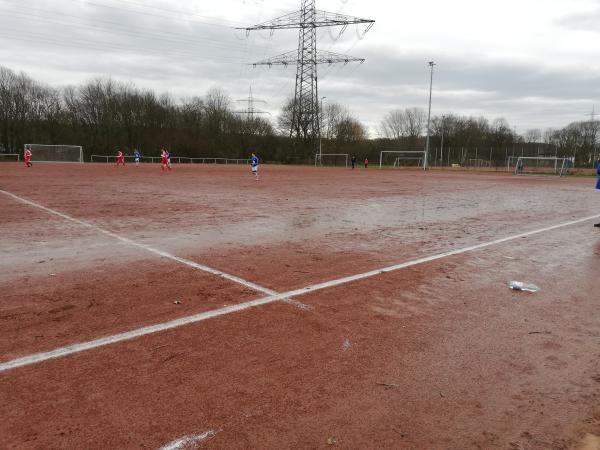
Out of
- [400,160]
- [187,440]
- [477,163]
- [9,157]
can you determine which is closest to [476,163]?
[477,163]

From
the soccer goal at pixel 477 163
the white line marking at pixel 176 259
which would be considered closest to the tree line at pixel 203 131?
the soccer goal at pixel 477 163

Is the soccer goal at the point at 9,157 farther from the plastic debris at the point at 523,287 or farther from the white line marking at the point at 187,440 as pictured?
the white line marking at the point at 187,440

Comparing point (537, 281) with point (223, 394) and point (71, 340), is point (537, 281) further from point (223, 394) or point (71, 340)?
point (71, 340)

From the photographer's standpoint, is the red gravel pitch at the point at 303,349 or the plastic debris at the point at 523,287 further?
the plastic debris at the point at 523,287

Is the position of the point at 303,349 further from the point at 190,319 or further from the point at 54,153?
the point at 54,153

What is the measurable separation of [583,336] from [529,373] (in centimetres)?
119

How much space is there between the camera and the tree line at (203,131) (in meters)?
66.6

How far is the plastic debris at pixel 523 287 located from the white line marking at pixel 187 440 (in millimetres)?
4658

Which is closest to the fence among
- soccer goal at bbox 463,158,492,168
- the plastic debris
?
soccer goal at bbox 463,158,492,168

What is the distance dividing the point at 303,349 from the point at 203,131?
83.5m

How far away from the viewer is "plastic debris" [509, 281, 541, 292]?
227 inches

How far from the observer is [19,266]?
6453 mm

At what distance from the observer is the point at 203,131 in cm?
8294

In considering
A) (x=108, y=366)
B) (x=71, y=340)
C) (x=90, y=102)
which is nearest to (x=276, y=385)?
(x=108, y=366)
